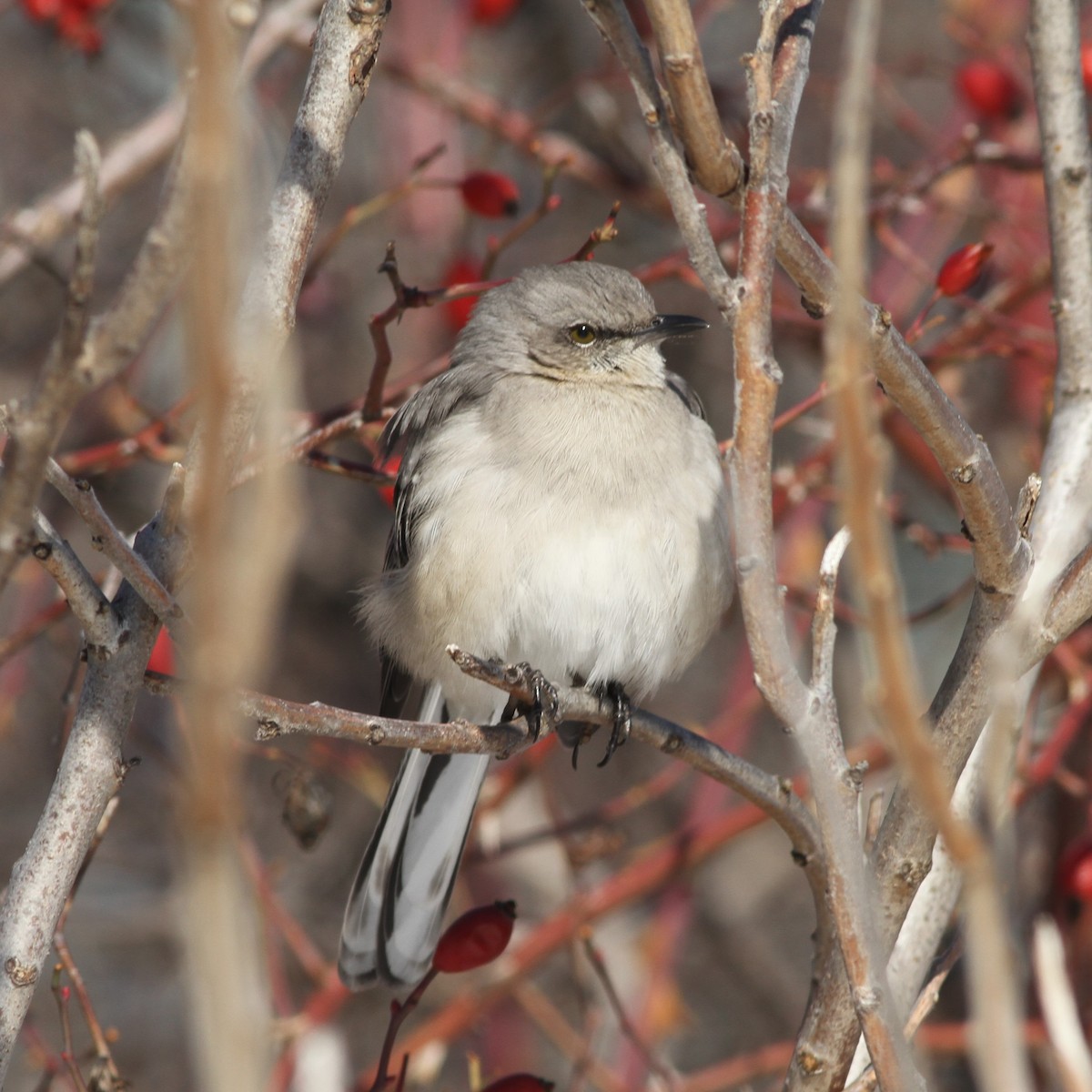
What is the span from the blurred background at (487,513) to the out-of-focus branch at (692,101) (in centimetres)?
131

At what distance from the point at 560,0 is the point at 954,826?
24.1ft

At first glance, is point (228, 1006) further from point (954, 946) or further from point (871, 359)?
point (954, 946)

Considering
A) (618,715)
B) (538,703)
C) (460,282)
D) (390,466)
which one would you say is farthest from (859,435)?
(460,282)

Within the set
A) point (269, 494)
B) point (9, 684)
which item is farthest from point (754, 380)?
point (9, 684)

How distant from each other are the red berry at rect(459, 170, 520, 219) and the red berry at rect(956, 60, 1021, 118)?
1738mm

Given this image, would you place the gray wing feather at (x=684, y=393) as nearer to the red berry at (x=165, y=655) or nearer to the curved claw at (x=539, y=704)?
the curved claw at (x=539, y=704)

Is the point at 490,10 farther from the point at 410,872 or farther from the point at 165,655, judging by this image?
the point at 410,872

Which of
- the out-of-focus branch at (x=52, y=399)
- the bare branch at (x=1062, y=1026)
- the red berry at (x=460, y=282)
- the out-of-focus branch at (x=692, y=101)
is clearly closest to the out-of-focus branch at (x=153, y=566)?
the out-of-focus branch at (x=52, y=399)

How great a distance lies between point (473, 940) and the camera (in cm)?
291

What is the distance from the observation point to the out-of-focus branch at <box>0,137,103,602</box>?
144cm

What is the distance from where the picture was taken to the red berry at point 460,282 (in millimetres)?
4254

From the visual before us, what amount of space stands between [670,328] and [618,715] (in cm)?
125

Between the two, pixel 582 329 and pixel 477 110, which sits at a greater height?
pixel 477 110

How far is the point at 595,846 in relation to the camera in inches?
168
